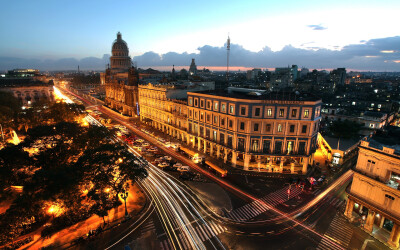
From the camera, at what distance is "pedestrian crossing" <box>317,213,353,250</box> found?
28719mm

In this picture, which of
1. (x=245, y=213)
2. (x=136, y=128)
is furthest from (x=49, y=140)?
(x=136, y=128)

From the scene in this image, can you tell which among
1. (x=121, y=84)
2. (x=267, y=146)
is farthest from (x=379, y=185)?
(x=121, y=84)

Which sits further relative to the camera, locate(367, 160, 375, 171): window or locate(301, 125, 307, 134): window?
locate(301, 125, 307, 134): window

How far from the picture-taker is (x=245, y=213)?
3516 centimetres

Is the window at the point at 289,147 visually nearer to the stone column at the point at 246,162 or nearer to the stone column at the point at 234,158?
the stone column at the point at 246,162

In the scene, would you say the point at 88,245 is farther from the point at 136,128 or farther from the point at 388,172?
the point at 136,128

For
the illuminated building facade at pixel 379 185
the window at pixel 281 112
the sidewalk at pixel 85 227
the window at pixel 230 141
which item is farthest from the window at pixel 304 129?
the sidewalk at pixel 85 227

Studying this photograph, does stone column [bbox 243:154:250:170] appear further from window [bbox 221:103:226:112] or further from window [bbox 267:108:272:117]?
window [bbox 221:103:226:112]

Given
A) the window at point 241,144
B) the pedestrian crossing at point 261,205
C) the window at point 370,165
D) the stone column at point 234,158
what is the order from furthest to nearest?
the stone column at point 234,158 < the window at point 241,144 < the pedestrian crossing at point 261,205 < the window at point 370,165

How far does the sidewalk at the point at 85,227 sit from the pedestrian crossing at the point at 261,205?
16.4 meters

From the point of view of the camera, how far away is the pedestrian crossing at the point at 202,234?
28422mm

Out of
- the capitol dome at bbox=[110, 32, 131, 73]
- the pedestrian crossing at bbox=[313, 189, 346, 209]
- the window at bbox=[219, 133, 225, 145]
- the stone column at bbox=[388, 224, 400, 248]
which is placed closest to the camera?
the stone column at bbox=[388, 224, 400, 248]

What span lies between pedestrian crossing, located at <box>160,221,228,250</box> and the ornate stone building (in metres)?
77.4

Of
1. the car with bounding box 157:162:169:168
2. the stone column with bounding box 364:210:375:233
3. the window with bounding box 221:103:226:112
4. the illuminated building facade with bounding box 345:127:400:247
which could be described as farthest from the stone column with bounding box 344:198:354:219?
the car with bounding box 157:162:169:168
